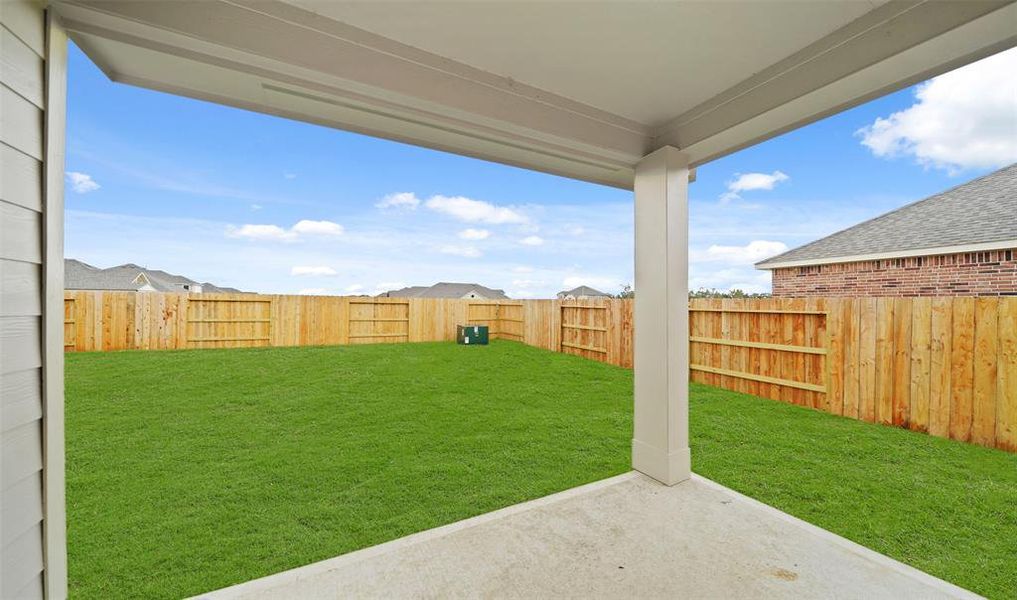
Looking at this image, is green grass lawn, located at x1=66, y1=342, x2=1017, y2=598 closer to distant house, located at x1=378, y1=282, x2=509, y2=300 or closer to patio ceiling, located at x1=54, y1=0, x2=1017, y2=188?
patio ceiling, located at x1=54, y1=0, x2=1017, y2=188

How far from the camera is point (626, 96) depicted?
6.31 feet

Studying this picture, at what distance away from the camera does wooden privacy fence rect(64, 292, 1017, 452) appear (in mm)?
3035

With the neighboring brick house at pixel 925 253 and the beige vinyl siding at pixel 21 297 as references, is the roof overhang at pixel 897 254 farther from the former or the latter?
the beige vinyl siding at pixel 21 297

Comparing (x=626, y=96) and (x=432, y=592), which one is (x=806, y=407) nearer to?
(x=626, y=96)

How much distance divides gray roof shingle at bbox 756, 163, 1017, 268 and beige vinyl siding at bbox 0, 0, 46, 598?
8.23 m

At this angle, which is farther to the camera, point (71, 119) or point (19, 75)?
point (71, 119)

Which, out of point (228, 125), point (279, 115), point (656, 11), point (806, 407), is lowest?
point (806, 407)

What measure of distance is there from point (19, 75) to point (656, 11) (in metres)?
1.81

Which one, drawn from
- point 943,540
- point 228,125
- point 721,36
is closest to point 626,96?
point 721,36

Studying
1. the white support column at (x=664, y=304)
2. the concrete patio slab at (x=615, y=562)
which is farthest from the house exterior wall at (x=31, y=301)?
the white support column at (x=664, y=304)

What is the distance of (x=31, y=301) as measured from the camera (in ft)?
3.22

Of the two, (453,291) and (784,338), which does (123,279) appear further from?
(784,338)

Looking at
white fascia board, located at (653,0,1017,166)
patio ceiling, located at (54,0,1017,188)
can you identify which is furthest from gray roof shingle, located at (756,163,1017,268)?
patio ceiling, located at (54,0,1017,188)

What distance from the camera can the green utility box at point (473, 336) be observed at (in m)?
9.49
